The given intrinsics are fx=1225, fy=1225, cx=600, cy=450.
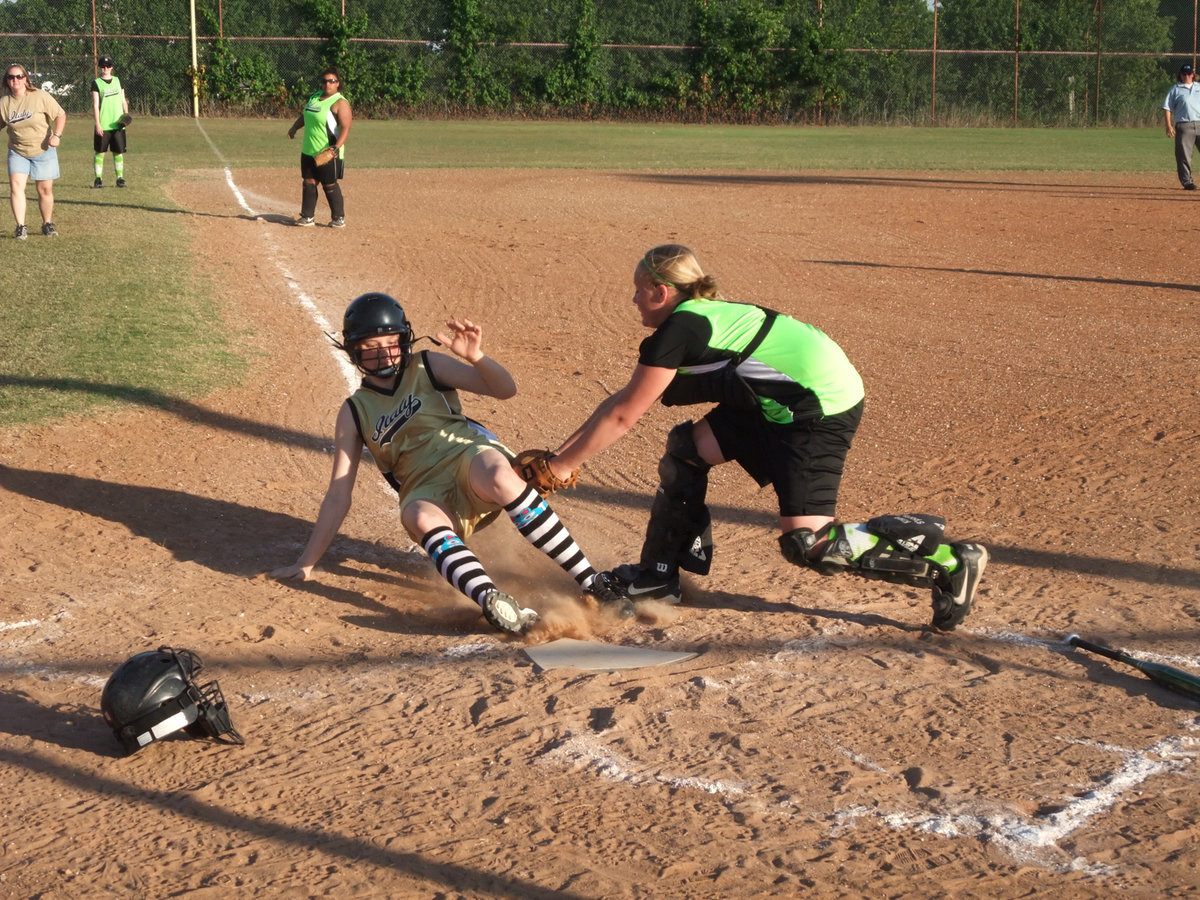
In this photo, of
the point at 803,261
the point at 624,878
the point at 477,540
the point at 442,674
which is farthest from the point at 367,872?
the point at 803,261

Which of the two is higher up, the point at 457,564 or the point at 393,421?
the point at 393,421

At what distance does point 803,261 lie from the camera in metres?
12.6

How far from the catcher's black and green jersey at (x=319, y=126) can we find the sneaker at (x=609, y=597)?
11.0 meters

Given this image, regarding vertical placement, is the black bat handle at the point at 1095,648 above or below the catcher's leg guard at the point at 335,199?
below

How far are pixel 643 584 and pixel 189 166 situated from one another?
20107mm

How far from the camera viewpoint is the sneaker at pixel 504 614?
4.23 m

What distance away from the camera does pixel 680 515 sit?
4.62 m

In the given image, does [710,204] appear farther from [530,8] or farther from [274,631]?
[530,8]

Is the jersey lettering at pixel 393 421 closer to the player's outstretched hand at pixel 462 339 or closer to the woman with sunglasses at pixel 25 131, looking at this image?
the player's outstretched hand at pixel 462 339

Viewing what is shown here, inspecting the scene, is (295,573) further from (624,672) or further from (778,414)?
(778,414)

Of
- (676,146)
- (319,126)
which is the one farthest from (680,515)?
(676,146)

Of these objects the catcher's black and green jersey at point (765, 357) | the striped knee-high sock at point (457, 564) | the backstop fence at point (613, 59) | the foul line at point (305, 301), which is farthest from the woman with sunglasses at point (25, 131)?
the backstop fence at point (613, 59)

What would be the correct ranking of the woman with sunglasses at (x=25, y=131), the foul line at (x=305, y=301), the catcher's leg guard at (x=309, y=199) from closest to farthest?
the foul line at (x=305, y=301), the woman with sunglasses at (x=25, y=131), the catcher's leg guard at (x=309, y=199)

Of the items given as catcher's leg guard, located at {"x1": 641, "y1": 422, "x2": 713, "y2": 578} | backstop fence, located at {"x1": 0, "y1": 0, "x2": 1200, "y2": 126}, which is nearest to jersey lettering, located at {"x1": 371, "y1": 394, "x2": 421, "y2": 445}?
catcher's leg guard, located at {"x1": 641, "y1": 422, "x2": 713, "y2": 578}
